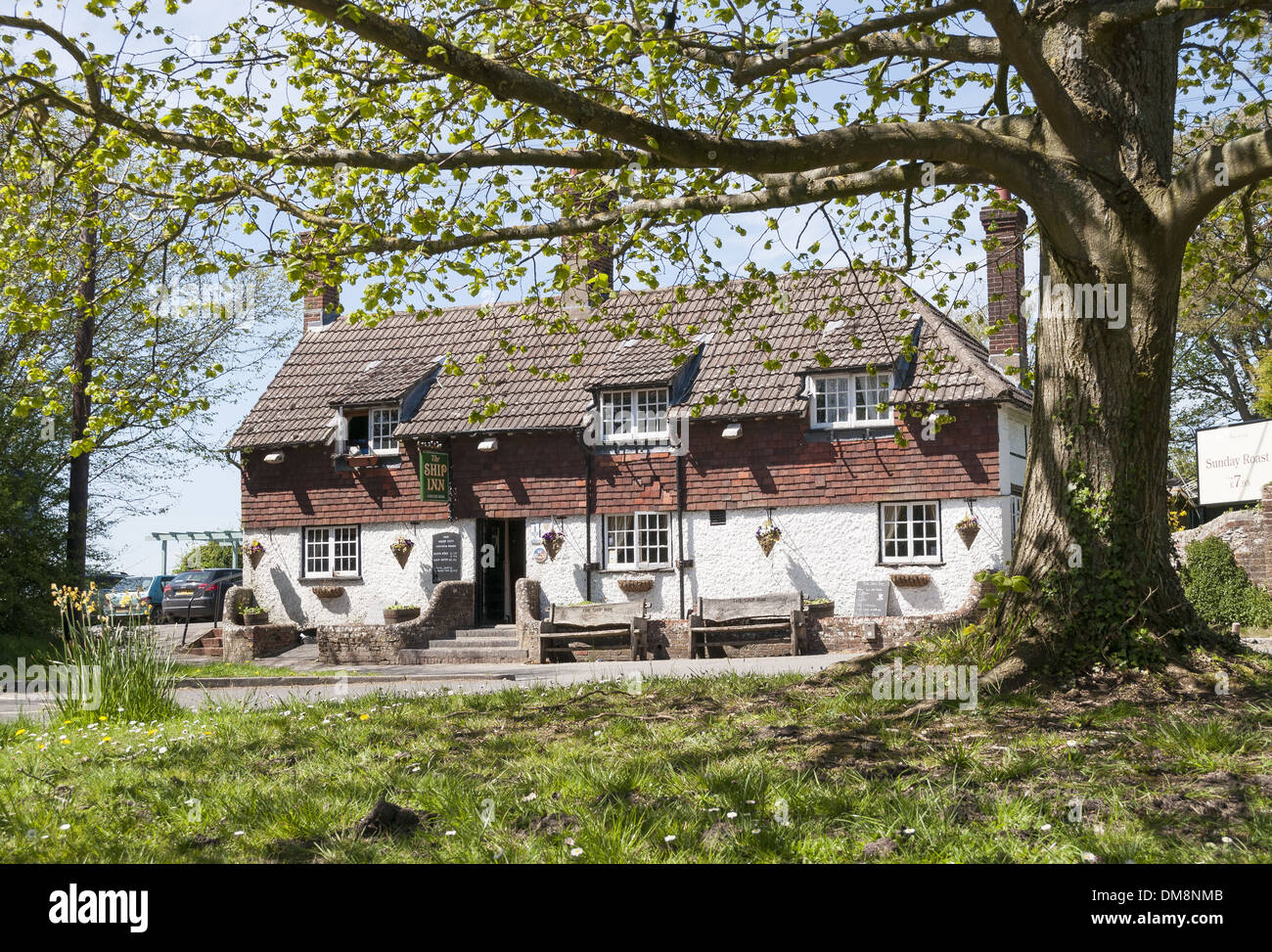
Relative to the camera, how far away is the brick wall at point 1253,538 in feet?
73.9

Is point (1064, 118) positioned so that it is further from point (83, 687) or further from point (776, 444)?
point (776, 444)

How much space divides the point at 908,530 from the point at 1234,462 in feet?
34.0

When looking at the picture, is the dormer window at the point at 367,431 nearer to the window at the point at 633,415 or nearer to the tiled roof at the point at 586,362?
the tiled roof at the point at 586,362

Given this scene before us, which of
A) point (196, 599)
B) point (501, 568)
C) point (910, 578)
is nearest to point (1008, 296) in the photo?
point (910, 578)

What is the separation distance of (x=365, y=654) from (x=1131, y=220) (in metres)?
18.1

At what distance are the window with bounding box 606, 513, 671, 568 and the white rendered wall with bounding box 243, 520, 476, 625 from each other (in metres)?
3.53

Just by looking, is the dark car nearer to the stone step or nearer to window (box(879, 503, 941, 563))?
the stone step

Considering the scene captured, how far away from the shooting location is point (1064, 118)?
27.4 feet

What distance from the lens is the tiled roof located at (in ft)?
79.0

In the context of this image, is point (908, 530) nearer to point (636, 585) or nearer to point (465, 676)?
point (636, 585)

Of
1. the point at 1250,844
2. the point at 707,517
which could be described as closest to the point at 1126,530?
the point at 1250,844

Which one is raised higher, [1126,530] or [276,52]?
[276,52]

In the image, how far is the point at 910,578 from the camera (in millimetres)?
23531
